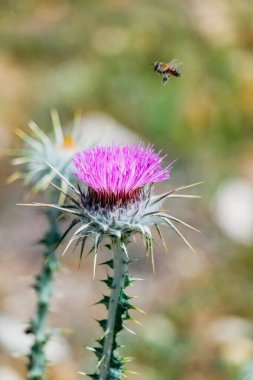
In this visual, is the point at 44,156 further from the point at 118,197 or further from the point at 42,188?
the point at 118,197

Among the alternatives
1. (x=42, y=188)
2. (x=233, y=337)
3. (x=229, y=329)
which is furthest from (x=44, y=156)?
(x=229, y=329)

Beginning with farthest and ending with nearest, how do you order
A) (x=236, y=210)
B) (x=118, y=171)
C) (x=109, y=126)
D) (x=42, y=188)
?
(x=109, y=126) → (x=236, y=210) → (x=42, y=188) → (x=118, y=171)

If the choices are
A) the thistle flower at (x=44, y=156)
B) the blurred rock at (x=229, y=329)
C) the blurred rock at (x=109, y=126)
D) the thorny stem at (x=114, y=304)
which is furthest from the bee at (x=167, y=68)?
the blurred rock at (x=109, y=126)

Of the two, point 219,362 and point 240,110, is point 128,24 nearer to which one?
point 240,110

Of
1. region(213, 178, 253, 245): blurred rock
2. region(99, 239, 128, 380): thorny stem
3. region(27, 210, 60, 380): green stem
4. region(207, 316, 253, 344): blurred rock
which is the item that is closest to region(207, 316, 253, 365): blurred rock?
region(207, 316, 253, 344): blurred rock

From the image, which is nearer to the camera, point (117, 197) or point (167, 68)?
point (117, 197)

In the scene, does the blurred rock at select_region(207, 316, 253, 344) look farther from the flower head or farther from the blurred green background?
the flower head
